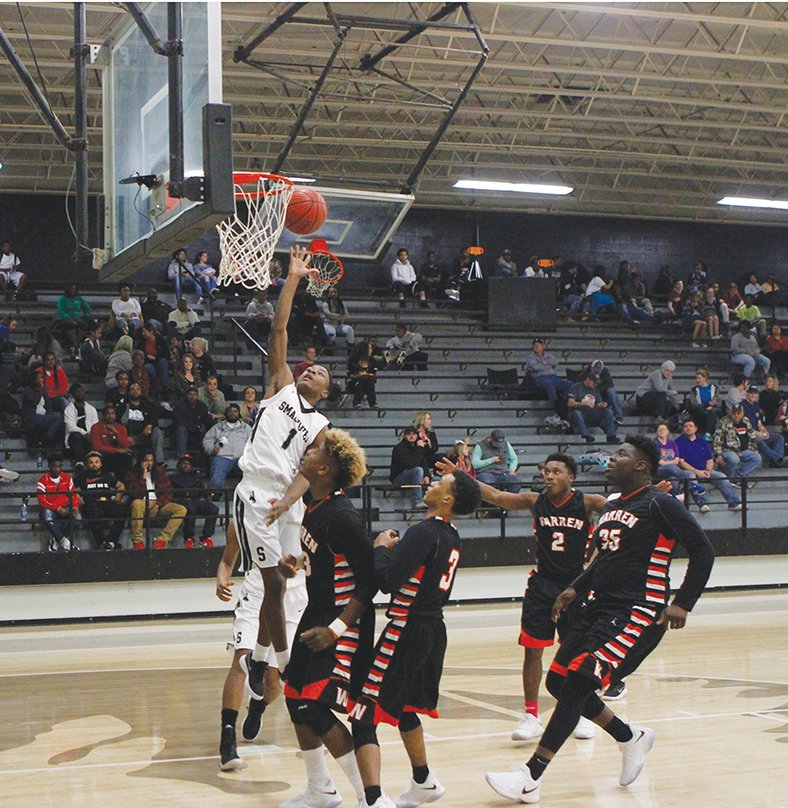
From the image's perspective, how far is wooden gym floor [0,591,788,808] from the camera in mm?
5703

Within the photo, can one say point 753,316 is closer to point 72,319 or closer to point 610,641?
point 72,319

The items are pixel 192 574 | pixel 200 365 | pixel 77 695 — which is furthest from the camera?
pixel 200 365

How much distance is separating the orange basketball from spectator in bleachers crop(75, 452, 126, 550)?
4.25 meters

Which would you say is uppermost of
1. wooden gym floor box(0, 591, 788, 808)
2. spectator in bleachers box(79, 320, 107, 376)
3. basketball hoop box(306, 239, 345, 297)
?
basketball hoop box(306, 239, 345, 297)

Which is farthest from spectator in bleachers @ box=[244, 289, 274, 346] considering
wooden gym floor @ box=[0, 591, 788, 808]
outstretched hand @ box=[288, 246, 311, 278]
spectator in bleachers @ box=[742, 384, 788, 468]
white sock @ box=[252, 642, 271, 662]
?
white sock @ box=[252, 642, 271, 662]

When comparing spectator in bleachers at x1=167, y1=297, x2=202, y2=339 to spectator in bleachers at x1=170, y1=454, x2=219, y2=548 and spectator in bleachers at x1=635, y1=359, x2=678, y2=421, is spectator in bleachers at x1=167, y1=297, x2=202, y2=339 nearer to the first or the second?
spectator in bleachers at x1=170, y1=454, x2=219, y2=548

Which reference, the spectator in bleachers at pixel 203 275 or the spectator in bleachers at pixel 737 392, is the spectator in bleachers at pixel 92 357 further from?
the spectator in bleachers at pixel 737 392

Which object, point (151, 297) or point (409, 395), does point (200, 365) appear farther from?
point (409, 395)

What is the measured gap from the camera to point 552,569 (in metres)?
7.02

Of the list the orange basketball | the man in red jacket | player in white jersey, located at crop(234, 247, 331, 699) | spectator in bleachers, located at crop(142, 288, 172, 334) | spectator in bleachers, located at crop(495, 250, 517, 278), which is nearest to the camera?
player in white jersey, located at crop(234, 247, 331, 699)

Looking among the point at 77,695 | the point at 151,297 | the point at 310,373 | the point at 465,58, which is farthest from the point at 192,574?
the point at 465,58

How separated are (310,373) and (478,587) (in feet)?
28.3

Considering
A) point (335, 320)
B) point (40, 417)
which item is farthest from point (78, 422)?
point (335, 320)

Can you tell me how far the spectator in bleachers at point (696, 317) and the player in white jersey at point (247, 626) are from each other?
1725 cm
